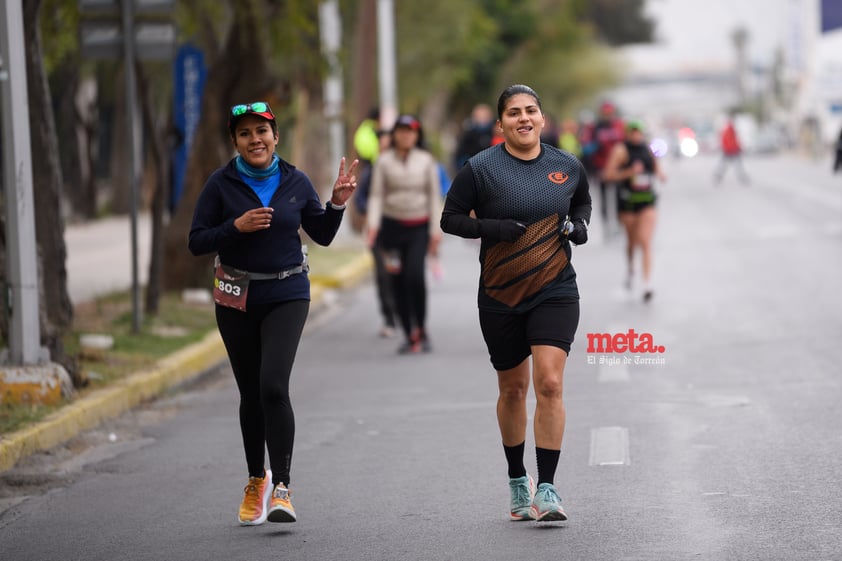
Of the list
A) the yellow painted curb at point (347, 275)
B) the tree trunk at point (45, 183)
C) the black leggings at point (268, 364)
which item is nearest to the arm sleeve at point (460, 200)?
the black leggings at point (268, 364)

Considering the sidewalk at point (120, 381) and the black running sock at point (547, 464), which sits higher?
the black running sock at point (547, 464)

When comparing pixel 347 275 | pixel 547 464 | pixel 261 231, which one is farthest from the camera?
pixel 347 275

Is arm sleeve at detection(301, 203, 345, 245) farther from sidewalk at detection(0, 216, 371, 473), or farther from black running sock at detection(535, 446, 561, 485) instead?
sidewalk at detection(0, 216, 371, 473)

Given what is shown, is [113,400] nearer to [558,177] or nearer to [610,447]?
[610,447]

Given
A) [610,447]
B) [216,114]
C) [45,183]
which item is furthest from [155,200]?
[610,447]

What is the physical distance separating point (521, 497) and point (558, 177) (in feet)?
4.49

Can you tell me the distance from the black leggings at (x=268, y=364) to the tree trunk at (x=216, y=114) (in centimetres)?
912

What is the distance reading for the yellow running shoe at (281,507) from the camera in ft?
22.5

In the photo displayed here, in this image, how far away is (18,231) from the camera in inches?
393

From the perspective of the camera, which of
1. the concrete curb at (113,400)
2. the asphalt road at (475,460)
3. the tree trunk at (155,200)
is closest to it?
the asphalt road at (475,460)

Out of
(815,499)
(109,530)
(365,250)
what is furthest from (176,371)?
(365,250)

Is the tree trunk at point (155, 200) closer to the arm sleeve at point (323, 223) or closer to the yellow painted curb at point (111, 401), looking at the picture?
the yellow painted curb at point (111, 401)

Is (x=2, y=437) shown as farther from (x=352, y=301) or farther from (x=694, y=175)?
(x=694, y=175)

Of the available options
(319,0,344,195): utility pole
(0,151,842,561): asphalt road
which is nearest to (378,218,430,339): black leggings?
(0,151,842,561): asphalt road
